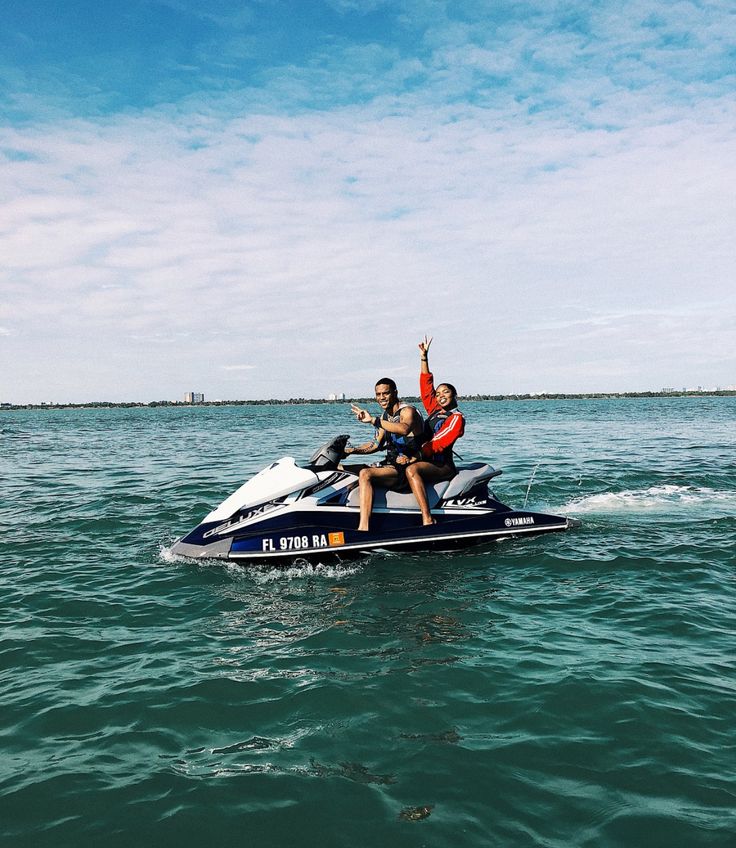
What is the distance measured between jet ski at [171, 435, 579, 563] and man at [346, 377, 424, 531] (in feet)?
0.65

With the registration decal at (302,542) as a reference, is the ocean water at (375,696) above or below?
below

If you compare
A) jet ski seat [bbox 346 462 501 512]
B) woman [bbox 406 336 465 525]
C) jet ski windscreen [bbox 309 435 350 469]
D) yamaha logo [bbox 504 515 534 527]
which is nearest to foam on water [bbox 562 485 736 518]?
yamaha logo [bbox 504 515 534 527]

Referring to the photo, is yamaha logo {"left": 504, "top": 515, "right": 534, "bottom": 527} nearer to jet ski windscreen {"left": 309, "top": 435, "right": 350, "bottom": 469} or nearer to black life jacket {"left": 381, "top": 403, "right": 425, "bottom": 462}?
black life jacket {"left": 381, "top": 403, "right": 425, "bottom": 462}

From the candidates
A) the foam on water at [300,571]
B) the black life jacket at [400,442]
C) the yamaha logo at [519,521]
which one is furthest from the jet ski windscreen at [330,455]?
the yamaha logo at [519,521]

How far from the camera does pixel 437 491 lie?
899 cm

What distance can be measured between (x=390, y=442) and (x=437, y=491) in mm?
994

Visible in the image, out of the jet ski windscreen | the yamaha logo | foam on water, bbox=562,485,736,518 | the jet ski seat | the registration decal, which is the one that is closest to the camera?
the registration decal

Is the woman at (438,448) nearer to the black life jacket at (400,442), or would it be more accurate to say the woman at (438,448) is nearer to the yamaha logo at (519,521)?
the black life jacket at (400,442)

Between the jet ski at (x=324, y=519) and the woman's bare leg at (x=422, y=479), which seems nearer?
the jet ski at (x=324, y=519)

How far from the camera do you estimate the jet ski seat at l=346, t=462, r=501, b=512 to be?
8633mm

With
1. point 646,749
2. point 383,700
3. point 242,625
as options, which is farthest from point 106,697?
point 646,749

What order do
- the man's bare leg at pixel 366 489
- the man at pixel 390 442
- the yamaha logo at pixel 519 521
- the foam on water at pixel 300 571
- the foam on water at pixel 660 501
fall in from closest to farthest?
the foam on water at pixel 300 571
the man at pixel 390 442
the man's bare leg at pixel 366 489
the yamaha logo at pixel 519 521
the foam on water at pixel 660 501

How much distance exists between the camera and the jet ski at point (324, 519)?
8102mm

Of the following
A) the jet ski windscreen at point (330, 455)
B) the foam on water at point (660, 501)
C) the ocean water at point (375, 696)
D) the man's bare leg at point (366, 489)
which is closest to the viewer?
the ocean water at point (375, 696)
